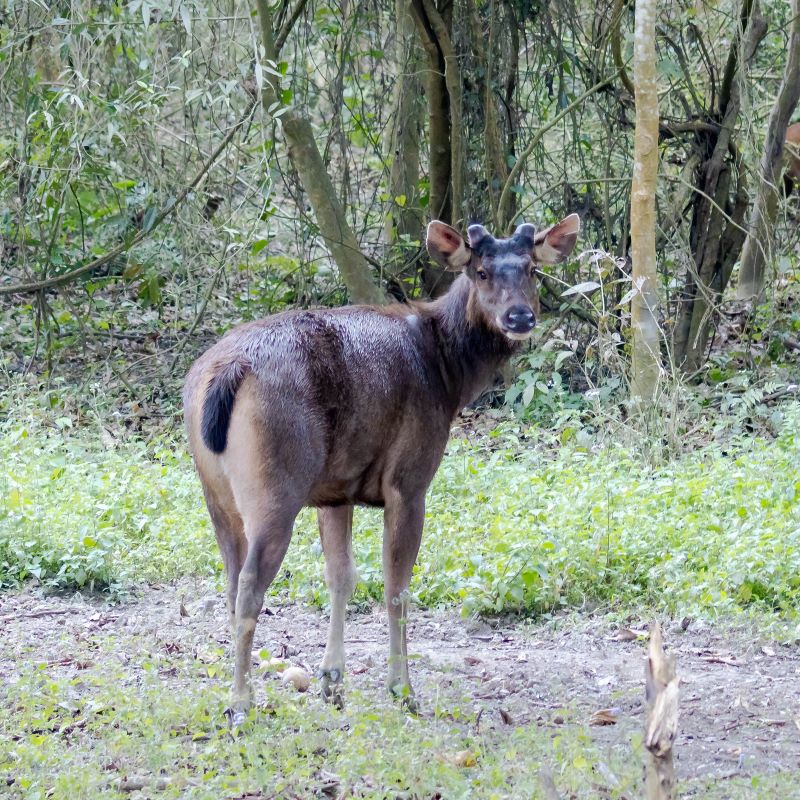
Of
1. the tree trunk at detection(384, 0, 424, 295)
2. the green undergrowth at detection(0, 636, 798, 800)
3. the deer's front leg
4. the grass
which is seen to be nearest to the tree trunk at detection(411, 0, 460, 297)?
the tree trunk at detection(384, 0, 424, 295)

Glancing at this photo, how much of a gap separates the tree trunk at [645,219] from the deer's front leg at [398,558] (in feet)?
12.0

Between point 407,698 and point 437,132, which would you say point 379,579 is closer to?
point 407,698

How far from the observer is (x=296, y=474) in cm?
532

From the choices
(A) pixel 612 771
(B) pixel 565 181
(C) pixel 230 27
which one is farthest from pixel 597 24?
(A) pixel 612 771

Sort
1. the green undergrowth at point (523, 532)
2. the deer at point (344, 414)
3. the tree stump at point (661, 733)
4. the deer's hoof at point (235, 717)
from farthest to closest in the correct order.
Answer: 1. the green undergrowth at point (523, 532)
2. the deer at point (344, 414)
3. the deer's hoof at point (235, 717)
4. the tree stump at point (661, 733)

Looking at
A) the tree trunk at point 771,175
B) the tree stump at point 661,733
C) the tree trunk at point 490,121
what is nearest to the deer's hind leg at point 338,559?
the tree stump at point 661,733

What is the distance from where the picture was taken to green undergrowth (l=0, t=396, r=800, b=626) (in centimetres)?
682

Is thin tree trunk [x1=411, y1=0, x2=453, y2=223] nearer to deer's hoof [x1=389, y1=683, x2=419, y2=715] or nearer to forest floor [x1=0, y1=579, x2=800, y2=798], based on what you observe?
forest floor [x1=0, y1=579, x2=800, y2=798]

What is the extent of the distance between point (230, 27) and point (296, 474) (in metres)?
6.87

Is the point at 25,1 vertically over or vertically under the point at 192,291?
over

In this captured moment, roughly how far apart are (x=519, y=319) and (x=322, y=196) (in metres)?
4.58

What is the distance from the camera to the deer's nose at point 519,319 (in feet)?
19.8

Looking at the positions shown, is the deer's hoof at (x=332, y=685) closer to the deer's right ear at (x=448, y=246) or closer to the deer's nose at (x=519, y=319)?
the deer's nose at (x=519, y=319)

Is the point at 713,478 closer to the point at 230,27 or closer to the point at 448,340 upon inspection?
the point at 448,340
